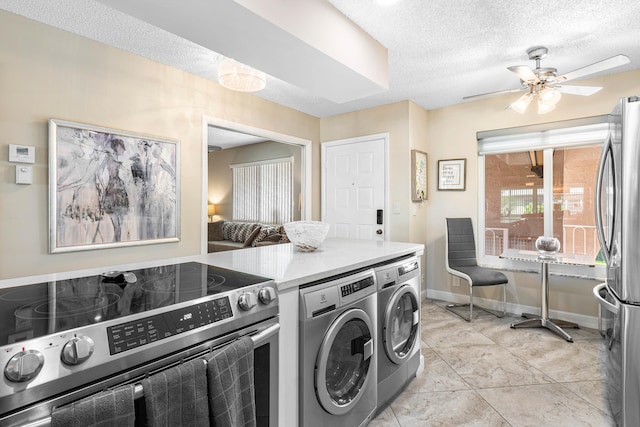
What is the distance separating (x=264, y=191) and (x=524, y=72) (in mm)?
4889

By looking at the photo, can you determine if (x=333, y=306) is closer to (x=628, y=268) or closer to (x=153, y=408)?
(x=153, y=408)

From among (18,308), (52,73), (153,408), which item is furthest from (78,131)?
(153,408)

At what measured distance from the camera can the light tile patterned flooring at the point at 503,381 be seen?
6.35 ft

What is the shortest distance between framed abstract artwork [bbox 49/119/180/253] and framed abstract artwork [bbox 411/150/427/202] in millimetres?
2558

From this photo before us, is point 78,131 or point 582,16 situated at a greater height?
point 582,16

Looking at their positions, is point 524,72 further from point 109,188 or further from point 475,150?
point 109,188

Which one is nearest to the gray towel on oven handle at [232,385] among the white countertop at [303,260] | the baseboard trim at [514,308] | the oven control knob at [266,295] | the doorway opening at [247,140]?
the oven control knob at [266,295]

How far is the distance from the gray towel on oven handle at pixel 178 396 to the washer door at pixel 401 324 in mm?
1164

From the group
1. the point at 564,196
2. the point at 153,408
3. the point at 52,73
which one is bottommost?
the point at 153,408

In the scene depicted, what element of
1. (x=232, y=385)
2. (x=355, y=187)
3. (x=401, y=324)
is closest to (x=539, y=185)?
(x=355, y=187)

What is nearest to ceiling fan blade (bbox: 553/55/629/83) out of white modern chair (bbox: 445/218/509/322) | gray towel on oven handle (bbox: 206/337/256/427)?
white modern chair (bbox: 445/218/509/322)

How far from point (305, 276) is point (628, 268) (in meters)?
1.58

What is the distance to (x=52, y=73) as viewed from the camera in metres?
2.33

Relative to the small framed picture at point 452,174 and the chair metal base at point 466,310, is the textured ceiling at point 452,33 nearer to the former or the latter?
the small framed picture at point 452,174
